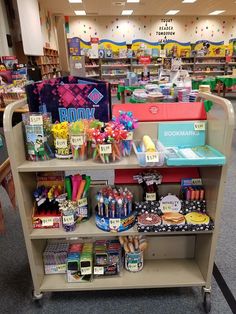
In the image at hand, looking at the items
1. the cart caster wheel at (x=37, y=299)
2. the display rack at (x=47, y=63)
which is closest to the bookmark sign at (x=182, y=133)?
the cart caster wheel at (x=37, y=299)

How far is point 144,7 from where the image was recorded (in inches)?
389

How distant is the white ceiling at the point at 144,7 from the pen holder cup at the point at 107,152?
9.22 metres

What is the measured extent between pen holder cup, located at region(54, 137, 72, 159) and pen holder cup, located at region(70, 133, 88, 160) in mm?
28

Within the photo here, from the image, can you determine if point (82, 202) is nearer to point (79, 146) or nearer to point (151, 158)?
point (79, 146)

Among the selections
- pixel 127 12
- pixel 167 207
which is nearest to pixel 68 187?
pixel 167 207

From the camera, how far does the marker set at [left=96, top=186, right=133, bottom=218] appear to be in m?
1.37

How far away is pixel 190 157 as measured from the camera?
1209 mm

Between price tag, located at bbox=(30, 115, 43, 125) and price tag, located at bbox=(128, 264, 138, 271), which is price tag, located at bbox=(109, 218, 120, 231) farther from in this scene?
price tag, located at bbox=(30, 115, 43, 125)

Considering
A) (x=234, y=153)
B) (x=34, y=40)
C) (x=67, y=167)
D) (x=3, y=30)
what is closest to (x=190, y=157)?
(x=67, y=167)

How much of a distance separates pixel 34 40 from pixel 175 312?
719 centimetres

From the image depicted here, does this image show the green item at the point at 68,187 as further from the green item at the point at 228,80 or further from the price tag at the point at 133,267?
the green item at the point at 228,80

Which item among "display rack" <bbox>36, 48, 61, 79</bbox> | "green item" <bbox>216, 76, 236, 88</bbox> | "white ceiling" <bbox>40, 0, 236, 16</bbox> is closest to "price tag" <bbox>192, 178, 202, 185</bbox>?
"display rack" <bbox>36, 48, 61, 79</bbox>

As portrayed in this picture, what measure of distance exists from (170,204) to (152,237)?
0.37 m

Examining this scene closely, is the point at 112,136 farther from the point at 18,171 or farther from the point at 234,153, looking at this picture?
the point at 234,153
